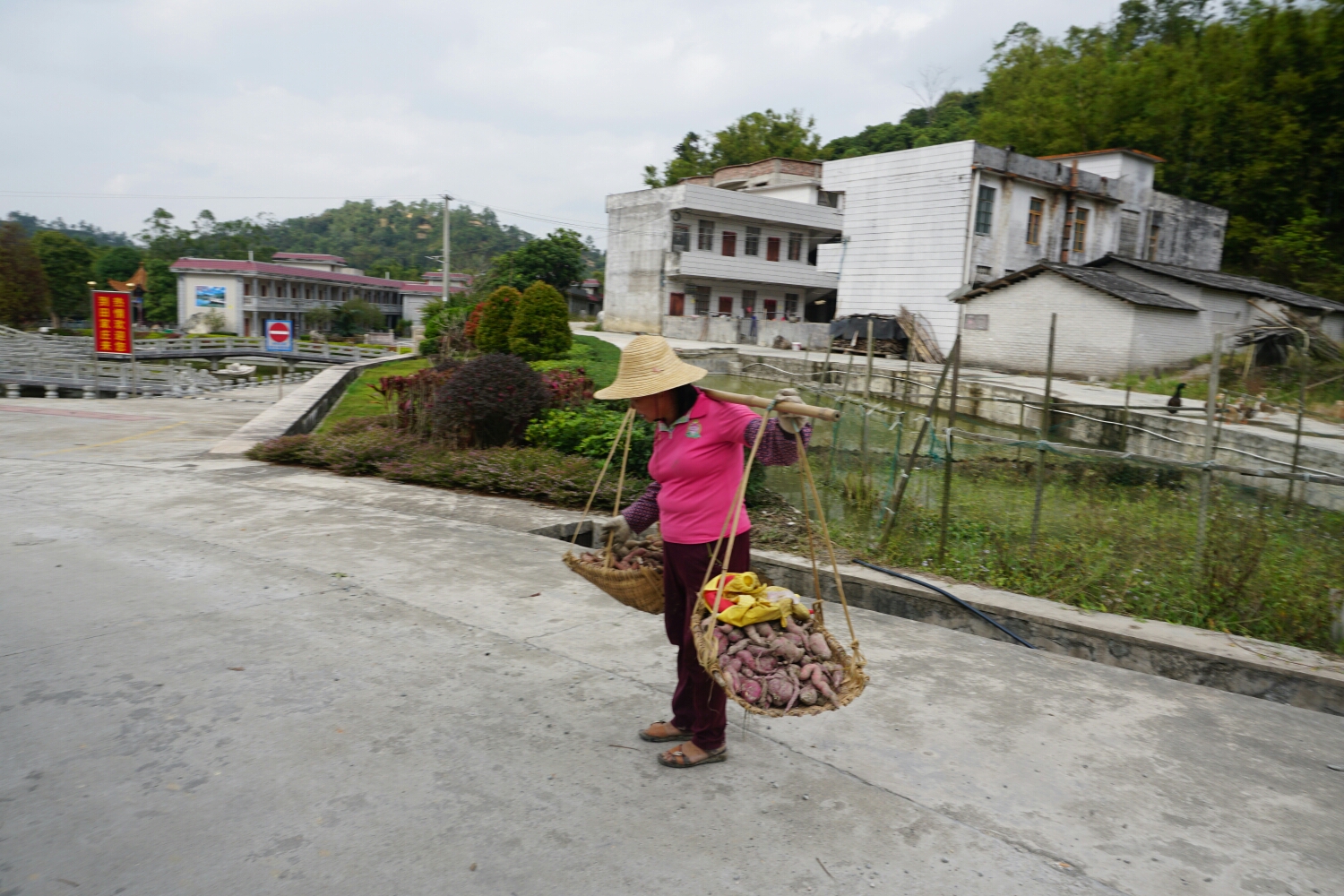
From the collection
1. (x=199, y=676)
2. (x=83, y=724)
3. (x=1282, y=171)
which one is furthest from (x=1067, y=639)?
(x=1282, y=171)

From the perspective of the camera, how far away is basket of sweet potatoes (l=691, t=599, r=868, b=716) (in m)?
3.15

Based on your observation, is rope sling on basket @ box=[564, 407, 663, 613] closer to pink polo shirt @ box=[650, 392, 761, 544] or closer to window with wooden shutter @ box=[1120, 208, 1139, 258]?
pink polo shirt @ box=[650, 392, 761, 544]

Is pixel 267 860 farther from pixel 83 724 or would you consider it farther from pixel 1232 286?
pixel 1232 286

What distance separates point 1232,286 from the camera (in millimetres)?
25375

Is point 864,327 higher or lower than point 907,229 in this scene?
lower

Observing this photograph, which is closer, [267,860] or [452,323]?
[267,860]

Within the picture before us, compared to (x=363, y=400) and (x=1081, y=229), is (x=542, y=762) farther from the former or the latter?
(x=1081, y=229)

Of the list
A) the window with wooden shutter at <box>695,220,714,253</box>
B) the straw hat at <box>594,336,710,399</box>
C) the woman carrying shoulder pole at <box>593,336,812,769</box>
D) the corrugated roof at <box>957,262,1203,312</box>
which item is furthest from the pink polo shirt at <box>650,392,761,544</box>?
the window with wooden shutter at <box>695,220,714,253</box>

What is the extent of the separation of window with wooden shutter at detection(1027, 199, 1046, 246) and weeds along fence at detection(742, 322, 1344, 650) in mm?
24486

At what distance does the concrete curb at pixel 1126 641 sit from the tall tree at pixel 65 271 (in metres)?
69.9

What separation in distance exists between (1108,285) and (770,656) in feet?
77.3

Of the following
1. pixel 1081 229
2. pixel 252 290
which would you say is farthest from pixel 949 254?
pixel 252 290

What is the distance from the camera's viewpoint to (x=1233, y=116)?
116 feet

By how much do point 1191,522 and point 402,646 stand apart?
5492 millimetres
